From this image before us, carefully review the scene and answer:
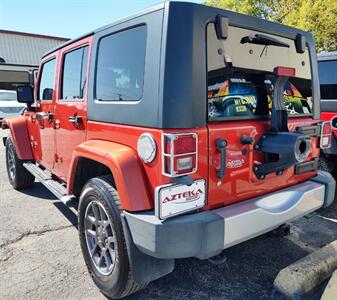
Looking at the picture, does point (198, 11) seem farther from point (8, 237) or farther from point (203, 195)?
point (8, 237)

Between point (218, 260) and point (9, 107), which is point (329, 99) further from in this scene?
point (9, 107)

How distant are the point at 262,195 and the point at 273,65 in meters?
1.05

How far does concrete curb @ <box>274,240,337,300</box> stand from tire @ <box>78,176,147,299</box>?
1109 mm

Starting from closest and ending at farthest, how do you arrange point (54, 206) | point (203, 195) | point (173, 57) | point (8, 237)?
point (173, 57), point (203, 195), point (8, 237), point (54, 206)

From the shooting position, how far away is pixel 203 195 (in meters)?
2.19

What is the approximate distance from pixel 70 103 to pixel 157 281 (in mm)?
1886

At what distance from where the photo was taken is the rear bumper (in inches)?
80.2

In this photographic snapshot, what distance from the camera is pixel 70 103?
3.33m

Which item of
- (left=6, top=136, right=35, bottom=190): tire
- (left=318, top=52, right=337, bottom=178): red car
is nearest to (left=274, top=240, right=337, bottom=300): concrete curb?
(left=318, top=52, right=337, bottom=178): red car

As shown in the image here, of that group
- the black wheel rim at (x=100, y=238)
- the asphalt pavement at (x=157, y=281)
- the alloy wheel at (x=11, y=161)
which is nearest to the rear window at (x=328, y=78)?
the asphalt pavement at (x=157, y=281)

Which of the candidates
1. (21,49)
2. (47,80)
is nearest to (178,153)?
(47,80)

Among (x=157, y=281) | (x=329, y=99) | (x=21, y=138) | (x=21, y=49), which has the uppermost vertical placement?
(x=21, y=49)

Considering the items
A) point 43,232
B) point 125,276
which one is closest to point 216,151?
point 125,276

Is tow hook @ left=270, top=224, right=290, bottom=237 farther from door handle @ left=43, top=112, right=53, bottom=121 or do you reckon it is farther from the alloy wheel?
the alloy wheel
